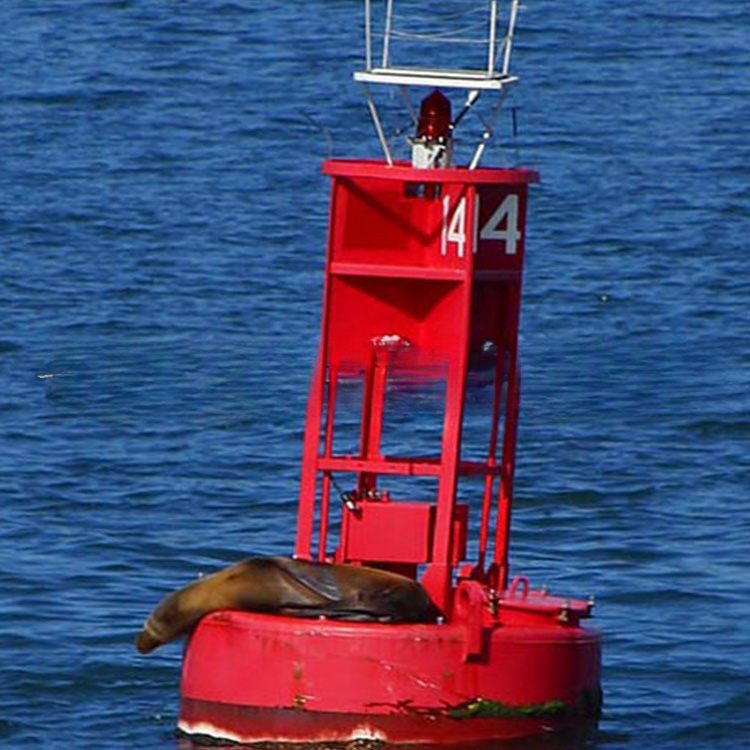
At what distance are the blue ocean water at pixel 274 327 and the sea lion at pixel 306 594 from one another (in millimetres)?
1127

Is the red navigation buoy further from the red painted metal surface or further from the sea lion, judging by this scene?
the sea lion

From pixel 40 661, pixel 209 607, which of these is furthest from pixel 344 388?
pixel 40 661

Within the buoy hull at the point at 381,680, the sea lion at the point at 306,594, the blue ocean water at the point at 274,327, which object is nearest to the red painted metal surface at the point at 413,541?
the buoy hull at the point at 381,680

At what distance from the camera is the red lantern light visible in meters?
20.1

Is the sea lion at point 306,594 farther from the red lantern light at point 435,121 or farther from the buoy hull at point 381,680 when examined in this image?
the red lantern light at point 435,121

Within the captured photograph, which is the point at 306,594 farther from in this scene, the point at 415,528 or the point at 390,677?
the point at 415,528

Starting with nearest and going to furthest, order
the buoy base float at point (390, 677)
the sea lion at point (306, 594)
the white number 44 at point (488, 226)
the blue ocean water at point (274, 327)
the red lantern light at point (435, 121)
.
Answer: the buoy base float at point (390, 677) → the sea lion at point (306, 594) → the white number 44 at point (488, 226) → the red lantern light at point (435, 121) → the blue ocean water at point (274, 327)

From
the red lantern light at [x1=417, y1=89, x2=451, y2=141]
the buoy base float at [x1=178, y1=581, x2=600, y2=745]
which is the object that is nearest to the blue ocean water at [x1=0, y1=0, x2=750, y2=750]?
the buoy base float at [x1=178, y1=581, x2=600, y2=745]

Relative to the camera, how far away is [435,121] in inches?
791

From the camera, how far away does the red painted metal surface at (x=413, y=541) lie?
1927 cm

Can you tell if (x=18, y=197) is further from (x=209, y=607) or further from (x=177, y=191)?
(x=209, y=607)

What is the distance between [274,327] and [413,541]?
17802 mm

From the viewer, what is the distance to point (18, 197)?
45.8m

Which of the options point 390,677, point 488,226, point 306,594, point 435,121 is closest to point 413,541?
point 306,594
